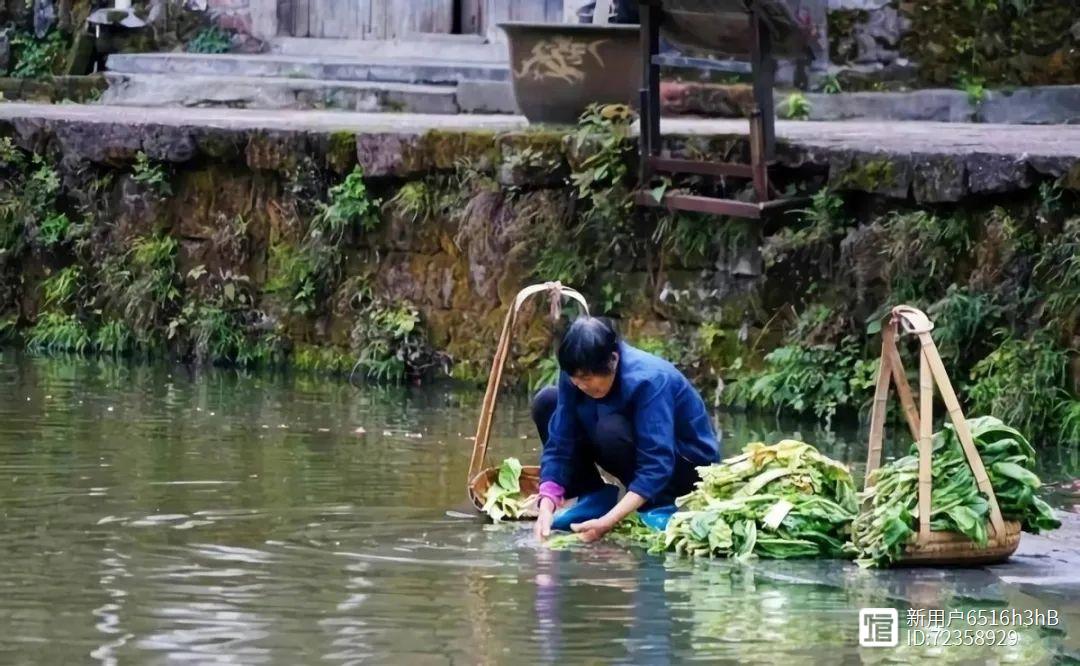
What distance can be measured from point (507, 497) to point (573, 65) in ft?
15.5

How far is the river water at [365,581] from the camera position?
253 inches

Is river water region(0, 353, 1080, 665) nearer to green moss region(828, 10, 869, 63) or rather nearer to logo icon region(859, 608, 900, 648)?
logo icon region(859, 608, 900, 648)

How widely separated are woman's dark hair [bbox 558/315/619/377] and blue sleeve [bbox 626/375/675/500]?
0.77 ft

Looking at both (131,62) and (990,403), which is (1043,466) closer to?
(990,403)

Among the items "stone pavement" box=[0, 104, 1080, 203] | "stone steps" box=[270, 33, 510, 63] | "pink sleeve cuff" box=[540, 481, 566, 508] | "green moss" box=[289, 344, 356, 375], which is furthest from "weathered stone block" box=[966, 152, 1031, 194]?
"stone steps" box=[270, 33, 510, 63]

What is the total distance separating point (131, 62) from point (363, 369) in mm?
5664

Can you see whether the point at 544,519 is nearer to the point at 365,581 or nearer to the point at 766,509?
the point at 766,509

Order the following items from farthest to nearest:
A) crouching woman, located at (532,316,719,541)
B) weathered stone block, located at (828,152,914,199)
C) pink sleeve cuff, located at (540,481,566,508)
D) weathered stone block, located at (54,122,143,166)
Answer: weathered stone block, located at (54,122,143,166) < weathered stone block, located at (828,152,914,199) < pink sleeve cuff, located at (540,481,566,508) < crouching woman, located at (532,316,719,541)

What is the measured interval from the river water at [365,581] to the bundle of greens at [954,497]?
14 cm

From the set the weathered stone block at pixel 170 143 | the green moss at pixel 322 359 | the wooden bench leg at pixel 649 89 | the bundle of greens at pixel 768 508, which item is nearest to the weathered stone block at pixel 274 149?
the weathered stone block at pixel 170 143

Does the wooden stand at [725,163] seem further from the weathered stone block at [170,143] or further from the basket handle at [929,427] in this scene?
the basket handle at [929,427]

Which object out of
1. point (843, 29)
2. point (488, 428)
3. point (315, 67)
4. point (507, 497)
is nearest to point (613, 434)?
point (507, 497)

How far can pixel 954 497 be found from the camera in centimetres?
758

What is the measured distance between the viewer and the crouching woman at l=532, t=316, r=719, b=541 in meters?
7.82
